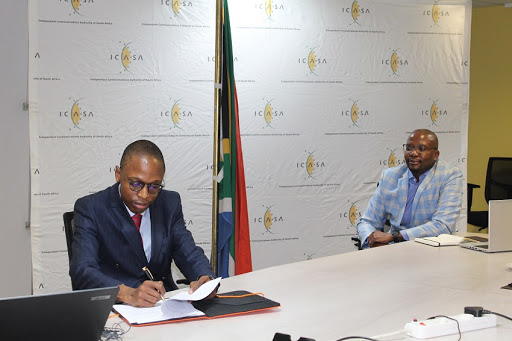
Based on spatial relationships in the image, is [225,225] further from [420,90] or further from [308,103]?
[420,90]

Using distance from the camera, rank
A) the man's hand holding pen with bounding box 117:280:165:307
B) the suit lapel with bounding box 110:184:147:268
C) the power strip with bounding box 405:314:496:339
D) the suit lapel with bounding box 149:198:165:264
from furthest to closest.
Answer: the suit lapel with bounding box 149:198:165:264
the suit lapel with bounding box 110:184:147:268
the man's hand holding pen with bounding box 117:280:165:307
the power strip with bounding box 405:314:496:339

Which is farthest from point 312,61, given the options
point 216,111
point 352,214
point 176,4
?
point 216,111

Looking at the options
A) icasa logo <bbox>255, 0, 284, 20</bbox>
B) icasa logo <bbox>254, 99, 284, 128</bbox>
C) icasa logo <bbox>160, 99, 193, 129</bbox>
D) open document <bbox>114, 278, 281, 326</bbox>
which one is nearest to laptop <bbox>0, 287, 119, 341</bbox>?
open document <bbox>114, 278, 281, 326</bbox>

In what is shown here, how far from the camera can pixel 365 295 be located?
9.02 feet

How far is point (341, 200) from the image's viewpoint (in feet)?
18.9

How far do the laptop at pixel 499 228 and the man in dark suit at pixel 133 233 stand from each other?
1.62 m

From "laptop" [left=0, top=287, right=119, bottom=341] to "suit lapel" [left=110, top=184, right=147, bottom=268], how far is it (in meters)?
1.00

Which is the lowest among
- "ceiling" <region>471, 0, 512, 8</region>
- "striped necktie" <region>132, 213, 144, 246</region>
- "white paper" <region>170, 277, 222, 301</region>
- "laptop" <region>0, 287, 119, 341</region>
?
"white paper" <region>170, 277, 222, 301</region>

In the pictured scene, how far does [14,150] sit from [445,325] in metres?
3.51

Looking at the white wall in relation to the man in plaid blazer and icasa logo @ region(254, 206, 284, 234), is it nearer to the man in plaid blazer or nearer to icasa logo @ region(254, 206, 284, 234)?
icasa logo @ region(254, 206, 284, 234)

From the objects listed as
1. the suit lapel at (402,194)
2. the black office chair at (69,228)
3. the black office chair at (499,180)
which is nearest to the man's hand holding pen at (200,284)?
the black office chair at (69,228)

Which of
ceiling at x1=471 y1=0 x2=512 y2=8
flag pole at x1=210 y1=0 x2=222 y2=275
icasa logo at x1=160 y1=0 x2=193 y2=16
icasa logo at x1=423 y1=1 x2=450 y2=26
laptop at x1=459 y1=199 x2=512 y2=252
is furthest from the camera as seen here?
ceiling at x1=471 y1=0 x2=512 y2=8

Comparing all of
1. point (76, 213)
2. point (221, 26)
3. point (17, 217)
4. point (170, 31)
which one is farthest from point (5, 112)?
point (76, 213)

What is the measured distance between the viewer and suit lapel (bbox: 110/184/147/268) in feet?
9.73
